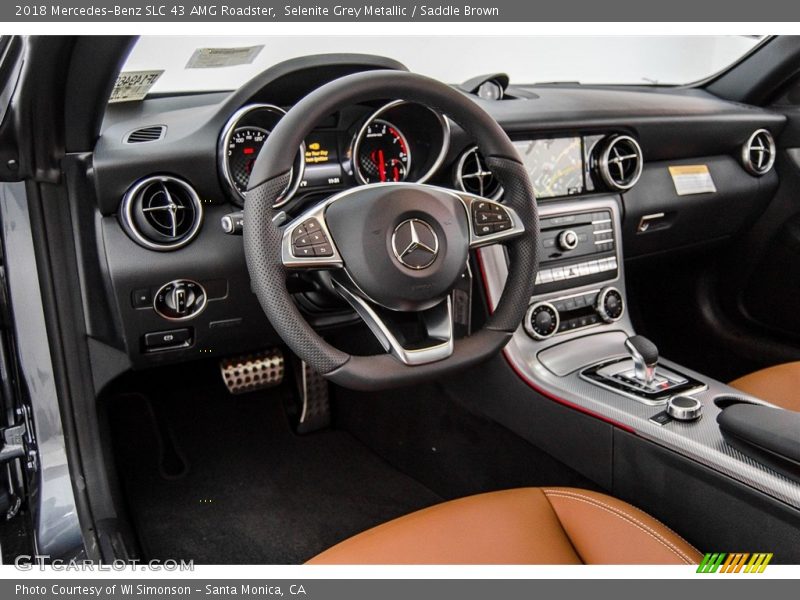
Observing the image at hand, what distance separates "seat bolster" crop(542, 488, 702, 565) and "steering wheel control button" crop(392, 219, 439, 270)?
0.45 metres

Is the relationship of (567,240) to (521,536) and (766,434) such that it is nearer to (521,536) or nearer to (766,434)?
(766,434)

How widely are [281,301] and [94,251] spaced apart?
524 millimetres

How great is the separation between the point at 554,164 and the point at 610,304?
365mm

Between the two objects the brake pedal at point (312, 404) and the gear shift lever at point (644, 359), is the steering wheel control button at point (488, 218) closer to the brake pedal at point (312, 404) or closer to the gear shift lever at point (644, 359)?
the gear shift lever at point (644, 359)

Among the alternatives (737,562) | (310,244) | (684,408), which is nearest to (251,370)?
(310,244)

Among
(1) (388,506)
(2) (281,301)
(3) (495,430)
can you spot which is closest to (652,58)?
(3) (495,430)

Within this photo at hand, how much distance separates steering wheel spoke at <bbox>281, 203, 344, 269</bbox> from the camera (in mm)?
1069

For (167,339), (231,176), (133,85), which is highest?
(133,85)

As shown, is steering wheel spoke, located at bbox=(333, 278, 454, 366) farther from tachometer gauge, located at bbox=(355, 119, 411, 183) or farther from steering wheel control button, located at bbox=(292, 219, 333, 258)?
tachometer gauge, located at bbox=(355, 119, 411, 183)

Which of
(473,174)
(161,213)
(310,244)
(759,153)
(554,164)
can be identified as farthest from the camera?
(759,153)

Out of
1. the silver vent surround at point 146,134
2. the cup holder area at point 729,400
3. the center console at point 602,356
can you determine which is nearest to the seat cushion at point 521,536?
the center console at point 602,356

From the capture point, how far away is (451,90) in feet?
3.78

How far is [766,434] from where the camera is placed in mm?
1124

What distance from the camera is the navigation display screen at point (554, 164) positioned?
5.56 ft
